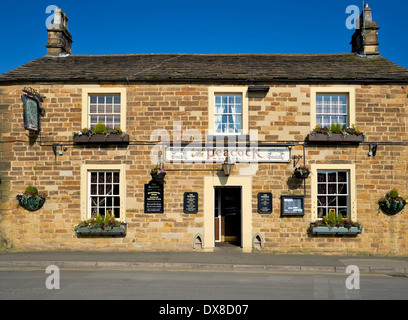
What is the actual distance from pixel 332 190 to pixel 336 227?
4.03 feet

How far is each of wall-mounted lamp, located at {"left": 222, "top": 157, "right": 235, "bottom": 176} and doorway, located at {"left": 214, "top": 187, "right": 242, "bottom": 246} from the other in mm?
1514

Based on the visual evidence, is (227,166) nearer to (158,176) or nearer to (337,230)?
(158,176)

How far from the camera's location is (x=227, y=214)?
11.6 m

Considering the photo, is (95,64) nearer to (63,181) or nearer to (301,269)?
(63,181)

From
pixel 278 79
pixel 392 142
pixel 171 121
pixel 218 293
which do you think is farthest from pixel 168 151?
pixel 392 142

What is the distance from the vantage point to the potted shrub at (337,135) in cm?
1016

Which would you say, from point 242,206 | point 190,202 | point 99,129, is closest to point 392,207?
point 242,206

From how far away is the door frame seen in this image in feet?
33.6

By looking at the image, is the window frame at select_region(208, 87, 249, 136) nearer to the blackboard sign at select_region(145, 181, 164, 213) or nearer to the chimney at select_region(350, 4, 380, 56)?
the blackboard sign at select_region(145, 181, 164, 213)

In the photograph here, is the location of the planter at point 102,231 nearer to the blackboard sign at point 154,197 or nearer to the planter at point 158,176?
the blackboard sign at point 154,197

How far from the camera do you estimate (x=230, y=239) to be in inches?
452

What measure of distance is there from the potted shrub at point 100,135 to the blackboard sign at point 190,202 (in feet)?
8.89
